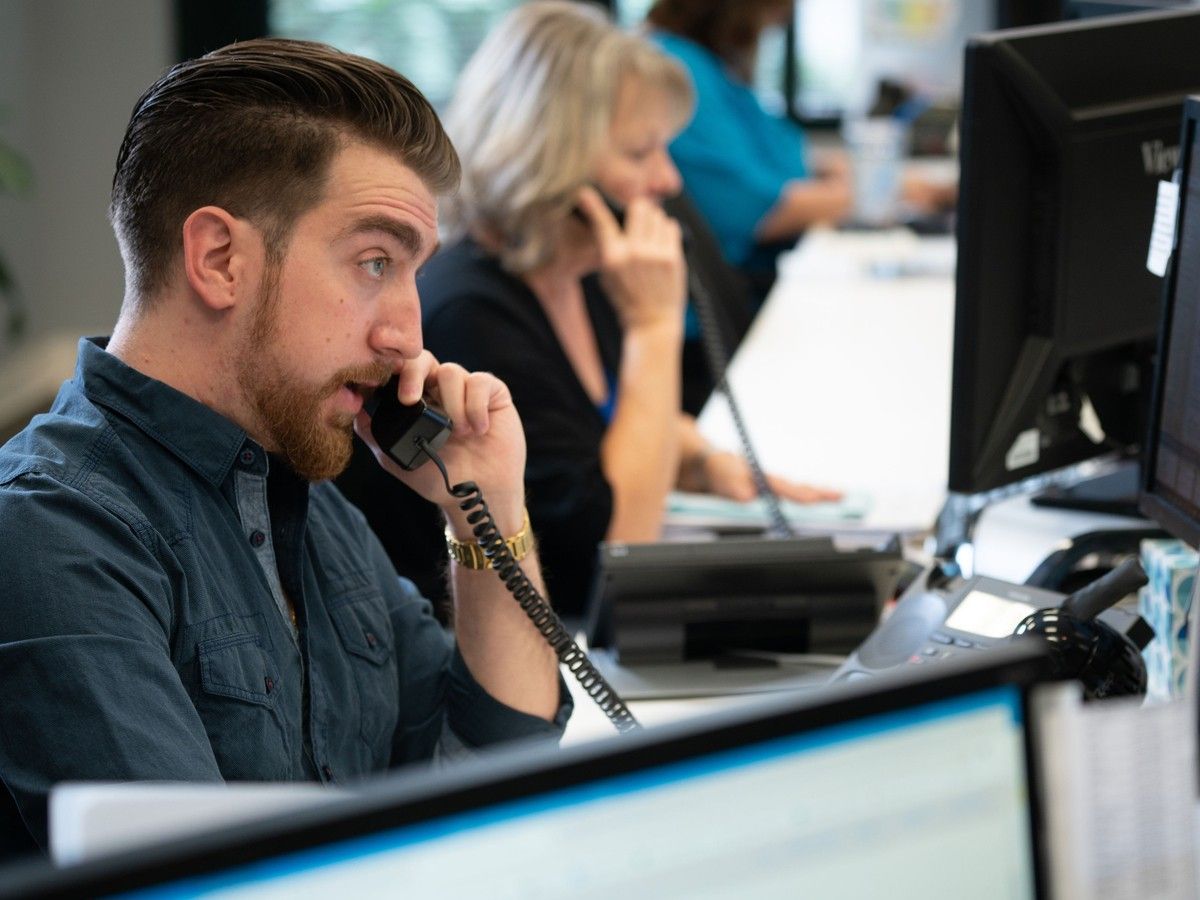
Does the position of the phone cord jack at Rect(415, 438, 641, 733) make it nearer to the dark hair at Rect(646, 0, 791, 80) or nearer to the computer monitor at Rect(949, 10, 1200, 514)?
the computer monitor at Rect(949, 10, 1200, 514)

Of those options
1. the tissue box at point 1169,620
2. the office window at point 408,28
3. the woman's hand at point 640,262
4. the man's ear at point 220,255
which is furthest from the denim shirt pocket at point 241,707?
the office window at point 408,28

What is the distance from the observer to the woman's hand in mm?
2133

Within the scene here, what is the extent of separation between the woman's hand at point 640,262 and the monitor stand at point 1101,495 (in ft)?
2.04

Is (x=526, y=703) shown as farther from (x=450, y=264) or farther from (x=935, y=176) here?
(x=935, y=176)

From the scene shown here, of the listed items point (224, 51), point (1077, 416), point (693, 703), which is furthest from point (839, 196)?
point (224, 51)

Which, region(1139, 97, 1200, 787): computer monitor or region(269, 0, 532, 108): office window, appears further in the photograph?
region(269, 0, 532, 108): office window

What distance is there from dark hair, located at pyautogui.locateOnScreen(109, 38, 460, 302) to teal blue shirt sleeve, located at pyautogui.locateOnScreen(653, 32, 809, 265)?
8.26ft

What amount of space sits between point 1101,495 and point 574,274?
802mm

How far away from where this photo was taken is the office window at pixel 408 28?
515 cm

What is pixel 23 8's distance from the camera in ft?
15.0

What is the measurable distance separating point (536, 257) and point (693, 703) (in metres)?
0.78

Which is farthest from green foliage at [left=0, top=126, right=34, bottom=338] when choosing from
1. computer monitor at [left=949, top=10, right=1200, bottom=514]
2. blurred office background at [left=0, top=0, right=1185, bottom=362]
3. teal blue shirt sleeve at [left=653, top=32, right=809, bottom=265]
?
computer monitor at [left=949, top=10, right=1200, bottom=514]

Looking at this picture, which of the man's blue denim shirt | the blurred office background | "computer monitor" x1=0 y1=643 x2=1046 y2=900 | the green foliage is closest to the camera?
"computer monitor" x1=0 y1=643 x2=1046 y2=900

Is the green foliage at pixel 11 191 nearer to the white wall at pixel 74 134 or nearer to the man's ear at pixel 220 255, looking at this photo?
the white wall at pixel 74 134
